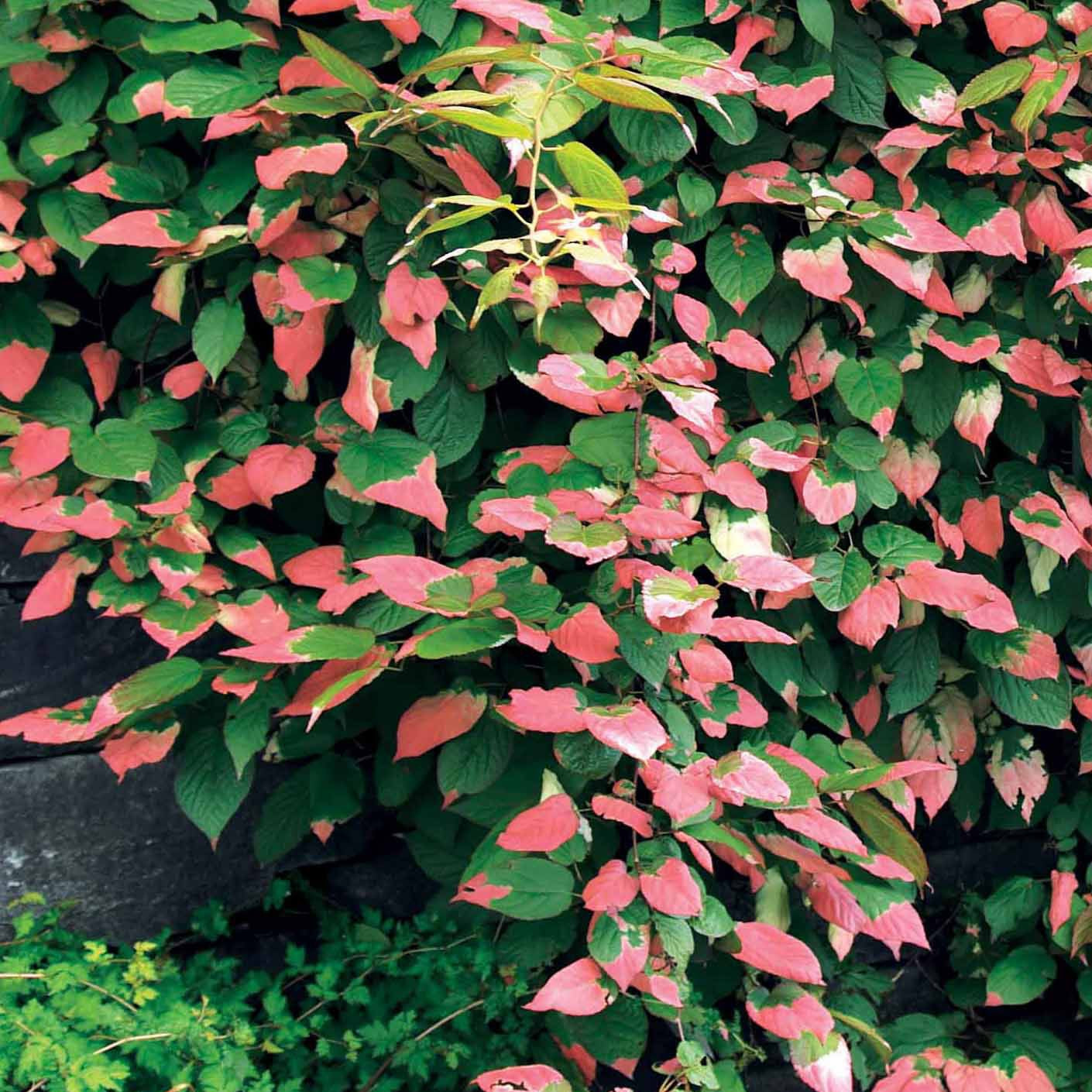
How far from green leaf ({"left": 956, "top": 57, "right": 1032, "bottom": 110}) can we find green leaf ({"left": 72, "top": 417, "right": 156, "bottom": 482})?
3.49ft

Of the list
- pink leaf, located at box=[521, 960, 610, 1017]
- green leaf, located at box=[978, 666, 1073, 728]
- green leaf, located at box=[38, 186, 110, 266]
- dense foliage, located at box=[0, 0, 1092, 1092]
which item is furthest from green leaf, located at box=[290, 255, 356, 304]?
green leaf, located at box=[978, 666, 1073, 728]

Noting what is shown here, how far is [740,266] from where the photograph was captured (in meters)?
1.59

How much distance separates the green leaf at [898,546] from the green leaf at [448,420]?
509 millimetres

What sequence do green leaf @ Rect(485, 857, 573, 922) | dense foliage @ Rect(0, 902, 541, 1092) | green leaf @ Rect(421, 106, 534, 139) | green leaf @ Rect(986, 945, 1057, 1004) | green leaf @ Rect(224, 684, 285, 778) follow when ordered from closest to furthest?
green leaf @ Rect(421, 106, 534, 139)
dense foliage @ Rect(0, 902, 541, 1092)
green leaf @ Rect(485, 857, 573, 922)
green leaf @ Rect(224, 684, 285, 778)
green leaf @ Rect(986, 945, 1057, 1004)

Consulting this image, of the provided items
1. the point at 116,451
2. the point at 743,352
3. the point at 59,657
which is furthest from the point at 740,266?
the point at 59,657

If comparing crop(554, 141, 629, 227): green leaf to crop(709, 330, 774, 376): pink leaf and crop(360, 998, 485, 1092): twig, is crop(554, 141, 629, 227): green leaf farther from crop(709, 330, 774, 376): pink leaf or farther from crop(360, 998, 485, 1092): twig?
crop(360, 998, 485, 1092): twig

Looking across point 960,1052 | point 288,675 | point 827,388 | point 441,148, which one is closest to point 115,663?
point 288,675

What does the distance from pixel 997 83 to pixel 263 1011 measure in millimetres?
1506

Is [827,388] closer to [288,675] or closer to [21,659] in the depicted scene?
[288,675]

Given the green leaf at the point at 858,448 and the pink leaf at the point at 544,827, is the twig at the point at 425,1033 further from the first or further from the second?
the green leaf at the point at 858,448

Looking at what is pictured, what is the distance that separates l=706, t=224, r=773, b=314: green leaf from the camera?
5.19 feet

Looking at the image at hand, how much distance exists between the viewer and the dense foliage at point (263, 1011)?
51.7 inches

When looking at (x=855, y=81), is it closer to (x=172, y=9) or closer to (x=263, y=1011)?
(x=172, y=9)

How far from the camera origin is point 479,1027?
1.63 m
